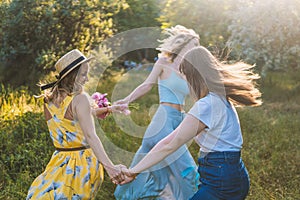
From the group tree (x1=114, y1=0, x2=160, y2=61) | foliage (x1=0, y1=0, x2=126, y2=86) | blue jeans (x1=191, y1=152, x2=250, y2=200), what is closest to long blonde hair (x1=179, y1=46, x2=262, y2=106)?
blue jeans (x1=191, y1=152, x2=250, y2=200)

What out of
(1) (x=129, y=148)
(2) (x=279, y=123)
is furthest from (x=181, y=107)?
(2) (x=279, y=123)

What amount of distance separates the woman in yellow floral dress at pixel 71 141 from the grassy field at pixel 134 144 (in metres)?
1.39

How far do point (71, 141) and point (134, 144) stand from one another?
2775 millimetres

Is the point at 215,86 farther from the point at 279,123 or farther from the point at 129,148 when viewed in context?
the point at 279,123

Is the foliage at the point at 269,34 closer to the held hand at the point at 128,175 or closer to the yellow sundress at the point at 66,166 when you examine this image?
the held hand at the point at 128,175

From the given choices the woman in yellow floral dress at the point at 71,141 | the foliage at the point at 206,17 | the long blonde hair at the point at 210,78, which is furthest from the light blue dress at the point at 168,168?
the foliage at the point at 206,17

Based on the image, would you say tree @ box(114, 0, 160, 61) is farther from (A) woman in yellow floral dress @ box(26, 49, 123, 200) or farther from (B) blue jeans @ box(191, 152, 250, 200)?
(B) blue jeans @ box(191, 152, 250, 200)

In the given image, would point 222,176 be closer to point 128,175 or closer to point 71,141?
point 128,175

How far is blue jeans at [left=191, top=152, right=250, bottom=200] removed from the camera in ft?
11.2

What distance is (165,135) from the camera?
17.2ft

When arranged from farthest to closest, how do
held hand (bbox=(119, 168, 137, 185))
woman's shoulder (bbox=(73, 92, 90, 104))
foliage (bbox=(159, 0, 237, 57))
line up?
foliage (bbox=(159, 0, 237, 57)), held hand (bbox=(119, 168, 137, 185)), woman's shoulder (bbox=(73, 92, 90, 104))

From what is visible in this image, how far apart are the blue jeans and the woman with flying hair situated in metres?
1.73

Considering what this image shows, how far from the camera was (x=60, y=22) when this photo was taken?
32.9 feet

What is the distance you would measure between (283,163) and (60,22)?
539 cm
